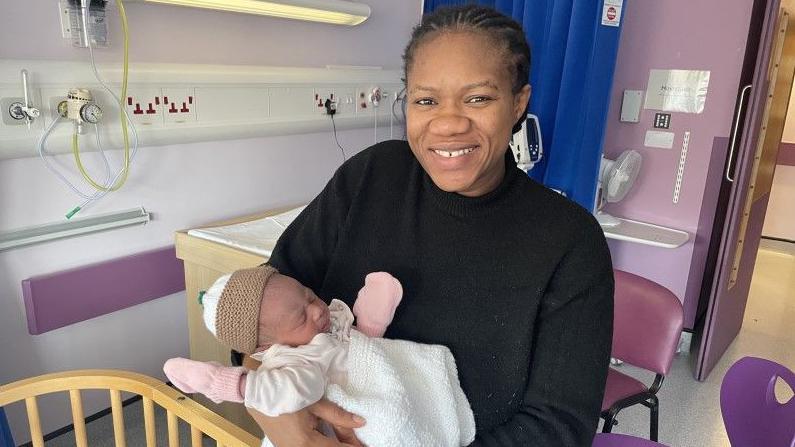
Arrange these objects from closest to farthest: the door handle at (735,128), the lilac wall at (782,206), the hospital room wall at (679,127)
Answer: the door handle at (735,128) → the hospital room wall at (679,127) → the lilac wall at (782,206)

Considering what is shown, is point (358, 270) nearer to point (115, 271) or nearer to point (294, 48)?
point (115, 271)

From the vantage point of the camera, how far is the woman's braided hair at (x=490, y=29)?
969 millimetres

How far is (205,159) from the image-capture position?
2.44 metres

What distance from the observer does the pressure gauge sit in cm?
187

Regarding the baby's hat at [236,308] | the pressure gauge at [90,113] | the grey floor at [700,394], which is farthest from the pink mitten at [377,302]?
the grey floor at [700,394]

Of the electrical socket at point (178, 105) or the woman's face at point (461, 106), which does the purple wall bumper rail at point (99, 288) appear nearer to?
the electrical socket at point (178, 105)

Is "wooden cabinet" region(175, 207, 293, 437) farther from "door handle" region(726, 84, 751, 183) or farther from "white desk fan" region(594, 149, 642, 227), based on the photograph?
"door handle" region(726, 84, 751, 183)

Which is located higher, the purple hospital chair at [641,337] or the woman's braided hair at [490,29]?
the woman's braided hair at [490,29]

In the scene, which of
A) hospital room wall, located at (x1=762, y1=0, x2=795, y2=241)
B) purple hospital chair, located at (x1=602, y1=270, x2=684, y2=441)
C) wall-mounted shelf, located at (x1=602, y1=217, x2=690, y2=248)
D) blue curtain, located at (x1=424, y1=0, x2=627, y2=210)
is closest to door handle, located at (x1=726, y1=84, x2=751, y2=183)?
wall-mounted shelf, located at (x1=602, y1=217, x2=690, y2=248)

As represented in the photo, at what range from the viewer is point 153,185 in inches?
88.8

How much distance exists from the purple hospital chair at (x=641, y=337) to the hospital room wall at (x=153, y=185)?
1.70 metres

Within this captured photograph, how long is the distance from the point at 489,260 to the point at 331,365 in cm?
35

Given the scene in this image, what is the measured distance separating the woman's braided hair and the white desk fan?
2.21m

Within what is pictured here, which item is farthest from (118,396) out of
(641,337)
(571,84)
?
(571,84)
